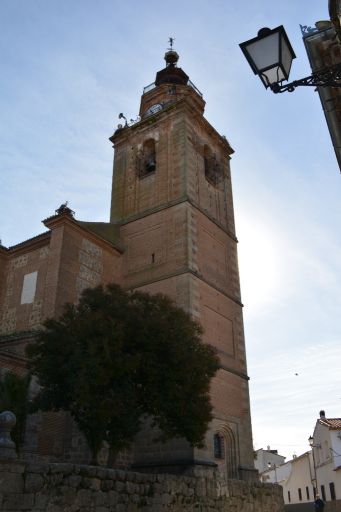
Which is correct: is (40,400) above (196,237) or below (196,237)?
below

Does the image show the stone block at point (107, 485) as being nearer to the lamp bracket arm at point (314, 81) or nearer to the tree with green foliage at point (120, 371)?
the tree with green foliage at point (120, 371)

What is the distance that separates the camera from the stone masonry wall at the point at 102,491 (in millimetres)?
6334

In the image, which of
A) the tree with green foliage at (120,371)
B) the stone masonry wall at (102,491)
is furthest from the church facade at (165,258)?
the stone masonry wall at (102,491)

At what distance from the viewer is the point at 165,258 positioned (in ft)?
63.5

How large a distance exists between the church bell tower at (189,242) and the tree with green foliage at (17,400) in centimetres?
552

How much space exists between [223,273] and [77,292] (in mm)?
6534

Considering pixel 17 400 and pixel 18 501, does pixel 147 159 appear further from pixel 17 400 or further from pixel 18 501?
pixel 18 501

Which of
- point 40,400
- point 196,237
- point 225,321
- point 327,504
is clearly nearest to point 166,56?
point 196,237

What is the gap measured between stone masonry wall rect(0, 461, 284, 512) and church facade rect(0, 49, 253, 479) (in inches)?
151

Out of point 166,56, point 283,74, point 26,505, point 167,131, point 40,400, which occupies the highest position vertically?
point 166,56

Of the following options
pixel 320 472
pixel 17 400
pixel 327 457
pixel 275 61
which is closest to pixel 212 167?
pixel 17 400

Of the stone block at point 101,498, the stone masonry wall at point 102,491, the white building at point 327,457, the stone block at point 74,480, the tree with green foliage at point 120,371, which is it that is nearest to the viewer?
the stone masonry wall at point 102,491

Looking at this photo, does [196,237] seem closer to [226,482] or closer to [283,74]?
[226,482]

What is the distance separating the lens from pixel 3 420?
6.62 meters
